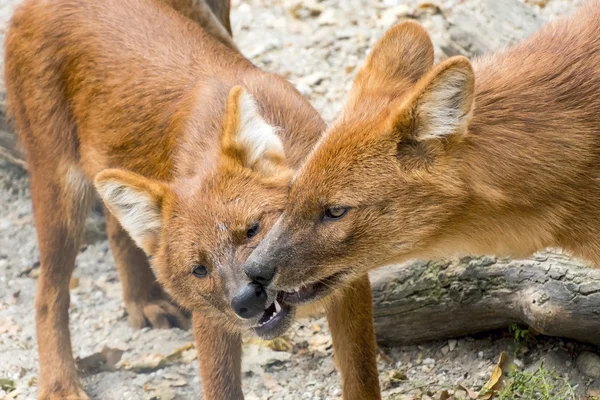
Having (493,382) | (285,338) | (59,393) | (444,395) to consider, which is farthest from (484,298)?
(59,393)

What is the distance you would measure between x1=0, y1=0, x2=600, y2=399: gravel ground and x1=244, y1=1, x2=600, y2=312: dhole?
160cm

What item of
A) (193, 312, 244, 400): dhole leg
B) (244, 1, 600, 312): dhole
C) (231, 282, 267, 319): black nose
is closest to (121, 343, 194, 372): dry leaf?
(193, 312, 244, 400): dhole leg

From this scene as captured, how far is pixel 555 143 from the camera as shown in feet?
16.3

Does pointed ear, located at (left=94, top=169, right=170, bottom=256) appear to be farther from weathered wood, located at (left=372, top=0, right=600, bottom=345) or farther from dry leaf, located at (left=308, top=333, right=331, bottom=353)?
dry leaf, located at (left=308, top=333, right=331, bottom=353)

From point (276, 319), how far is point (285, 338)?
6.99 ft

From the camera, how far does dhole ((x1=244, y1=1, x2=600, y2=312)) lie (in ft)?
16.0

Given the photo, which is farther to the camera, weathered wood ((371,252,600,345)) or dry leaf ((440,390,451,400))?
dry leaf ((440,390,451,400))

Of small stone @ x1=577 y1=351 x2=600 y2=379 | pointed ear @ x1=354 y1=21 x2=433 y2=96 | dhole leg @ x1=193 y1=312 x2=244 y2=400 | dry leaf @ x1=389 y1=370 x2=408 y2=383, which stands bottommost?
dry leaf @ x1=389 y1=370 x2=408 y2=383

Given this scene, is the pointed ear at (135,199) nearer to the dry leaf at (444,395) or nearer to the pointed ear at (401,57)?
the pointed ear at (401,57)

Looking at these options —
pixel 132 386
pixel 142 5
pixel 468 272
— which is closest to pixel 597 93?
pixel 468 272

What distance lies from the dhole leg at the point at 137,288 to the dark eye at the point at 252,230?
2.71 metres

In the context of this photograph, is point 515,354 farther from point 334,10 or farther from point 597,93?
point 334,10

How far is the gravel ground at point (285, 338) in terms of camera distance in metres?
6.59

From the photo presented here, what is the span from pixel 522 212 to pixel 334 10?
6.08 m
